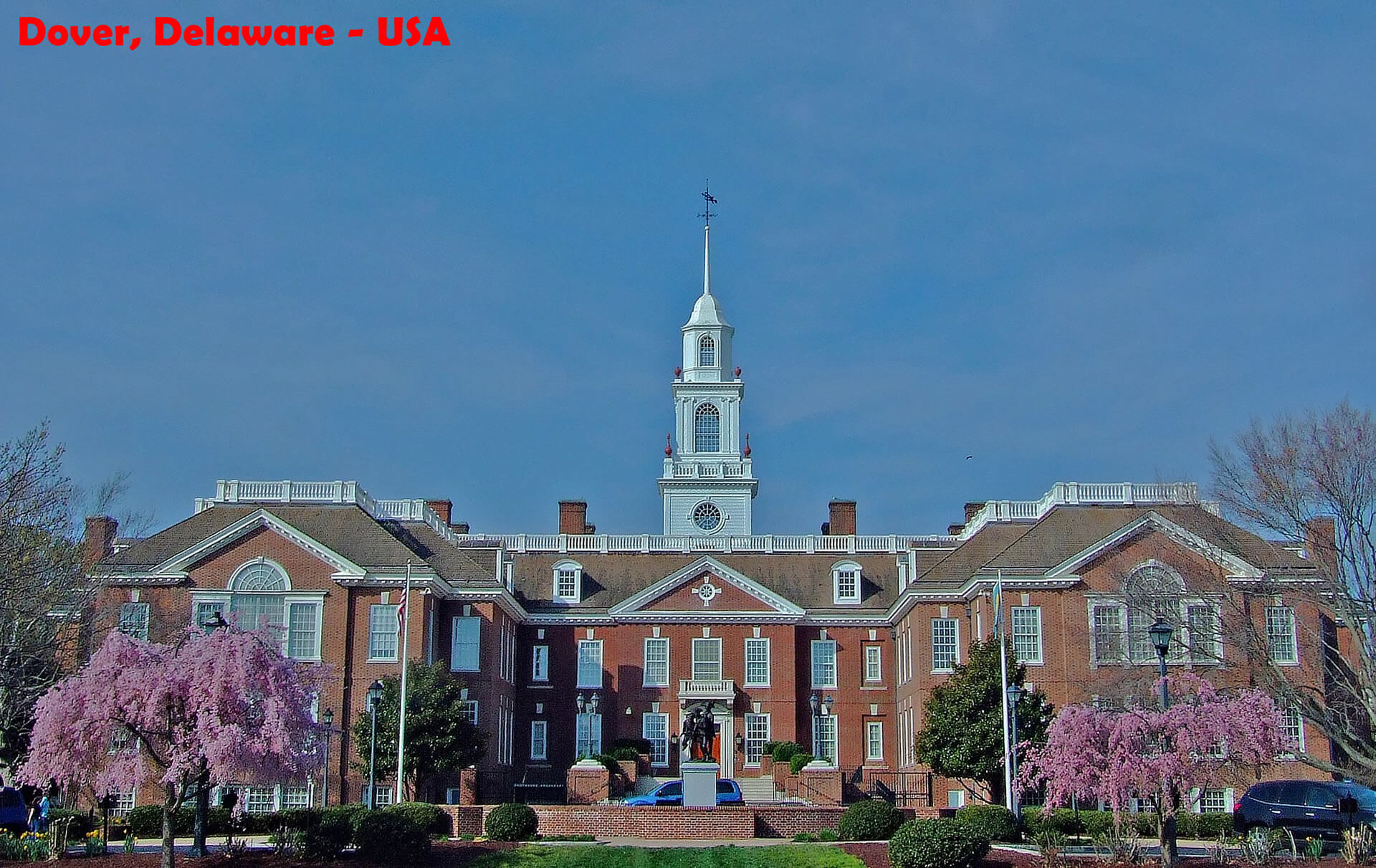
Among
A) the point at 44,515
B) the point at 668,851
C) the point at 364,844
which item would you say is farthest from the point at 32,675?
the point at 668,851

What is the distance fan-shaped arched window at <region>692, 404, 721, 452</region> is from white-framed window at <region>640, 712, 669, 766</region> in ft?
66.3

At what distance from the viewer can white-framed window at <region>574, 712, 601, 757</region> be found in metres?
56.5

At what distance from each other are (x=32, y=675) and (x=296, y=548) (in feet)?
31.9

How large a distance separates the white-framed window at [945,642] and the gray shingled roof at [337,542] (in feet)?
52.6

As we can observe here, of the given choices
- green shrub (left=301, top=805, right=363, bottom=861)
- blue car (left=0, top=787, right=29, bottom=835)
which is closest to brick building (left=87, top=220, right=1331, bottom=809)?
blue car (left=0, top=787, right=29, bottom=835)

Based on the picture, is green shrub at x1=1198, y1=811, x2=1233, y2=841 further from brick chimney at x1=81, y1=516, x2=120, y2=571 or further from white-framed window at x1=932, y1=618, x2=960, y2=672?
brick chimney at x1=81, y1=516, x2=120, y2=571

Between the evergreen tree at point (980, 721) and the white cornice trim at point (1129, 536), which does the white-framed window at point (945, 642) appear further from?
the evergreen tree at point (980, 721)

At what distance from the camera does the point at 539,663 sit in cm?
5772

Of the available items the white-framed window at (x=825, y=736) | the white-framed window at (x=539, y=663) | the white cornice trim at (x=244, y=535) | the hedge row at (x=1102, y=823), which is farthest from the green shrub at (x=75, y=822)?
the white-framed window at (x=825, y=736)

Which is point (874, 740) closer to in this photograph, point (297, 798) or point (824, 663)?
point (824, 663)

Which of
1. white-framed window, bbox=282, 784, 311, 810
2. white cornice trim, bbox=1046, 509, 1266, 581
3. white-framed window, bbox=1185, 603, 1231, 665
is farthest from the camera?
white cornice trim, bbox=1046, 509, 1266, 581

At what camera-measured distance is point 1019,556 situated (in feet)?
161

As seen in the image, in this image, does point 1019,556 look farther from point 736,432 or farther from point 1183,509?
point 736,432

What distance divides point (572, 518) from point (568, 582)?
7.51m
